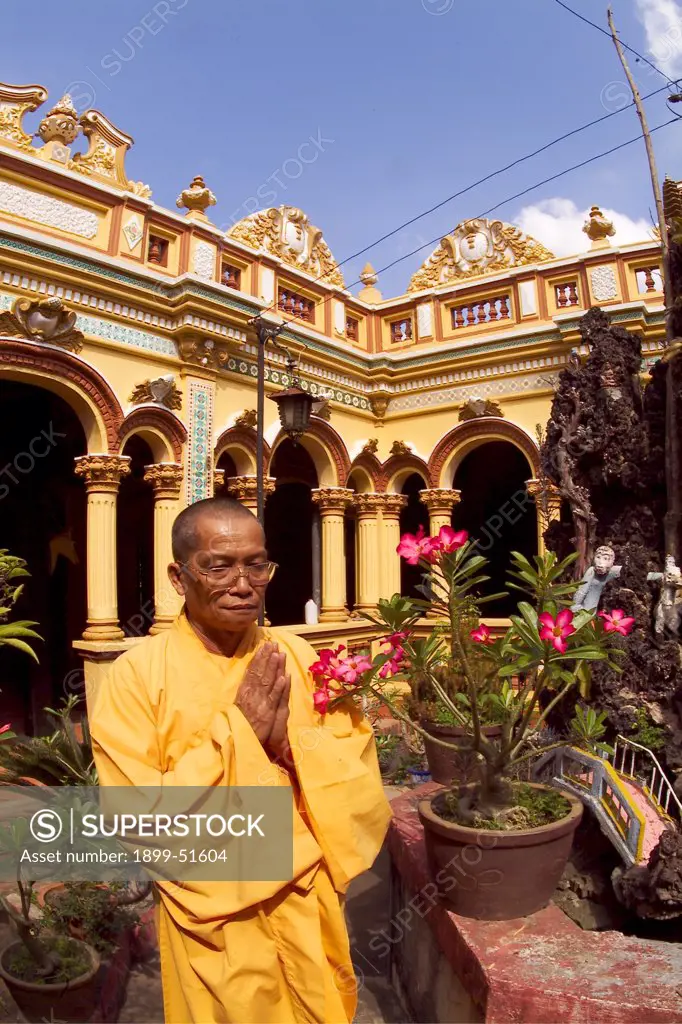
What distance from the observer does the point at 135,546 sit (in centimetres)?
1095

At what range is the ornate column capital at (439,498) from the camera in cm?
1084

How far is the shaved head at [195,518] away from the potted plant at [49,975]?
2.19 m

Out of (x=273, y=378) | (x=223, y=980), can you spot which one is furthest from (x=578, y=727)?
(x=273, y=378)

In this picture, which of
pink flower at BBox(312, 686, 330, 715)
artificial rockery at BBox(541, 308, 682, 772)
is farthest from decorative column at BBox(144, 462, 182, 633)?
pink flower at BBox(312, 686, 330, 715)

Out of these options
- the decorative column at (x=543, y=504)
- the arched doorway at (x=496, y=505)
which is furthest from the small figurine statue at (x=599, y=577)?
the arched doorway at (x=496, y=505)

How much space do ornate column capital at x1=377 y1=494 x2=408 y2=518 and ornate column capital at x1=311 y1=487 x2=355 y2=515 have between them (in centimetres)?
78

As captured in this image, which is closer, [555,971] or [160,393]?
[555,971]

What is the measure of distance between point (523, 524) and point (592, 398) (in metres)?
7.63

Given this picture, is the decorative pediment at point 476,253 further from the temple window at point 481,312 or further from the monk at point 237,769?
the monk at point 237,769

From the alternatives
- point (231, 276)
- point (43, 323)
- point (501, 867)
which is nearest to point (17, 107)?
point (43, 323)

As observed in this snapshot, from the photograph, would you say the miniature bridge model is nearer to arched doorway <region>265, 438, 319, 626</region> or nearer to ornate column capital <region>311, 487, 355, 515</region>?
ornate column capital <region>311, 487, 355, 515</region>

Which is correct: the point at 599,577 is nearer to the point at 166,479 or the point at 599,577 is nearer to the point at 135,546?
the point at 166,479

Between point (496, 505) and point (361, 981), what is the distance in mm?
10891

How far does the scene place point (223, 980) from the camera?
160cm
